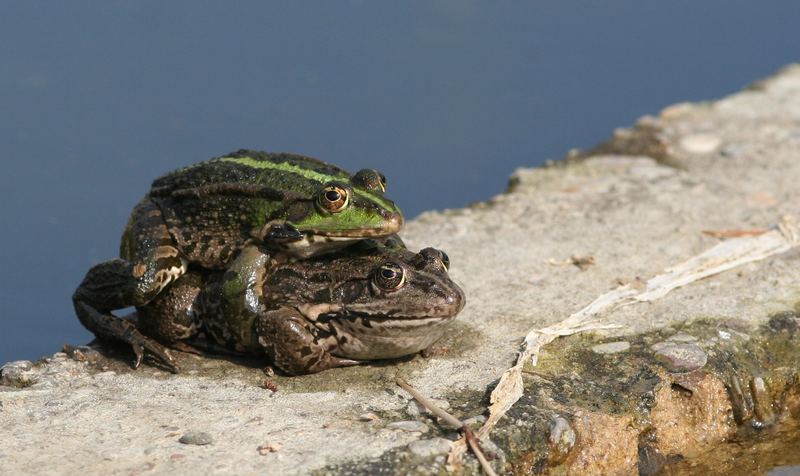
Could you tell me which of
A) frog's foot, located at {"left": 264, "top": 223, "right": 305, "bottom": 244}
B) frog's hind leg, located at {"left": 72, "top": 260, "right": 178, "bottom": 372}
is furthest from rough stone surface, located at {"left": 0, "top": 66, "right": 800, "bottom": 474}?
frog's foot, located at {"left": 264, "top": 223, "right": 305, "bottom": 244}

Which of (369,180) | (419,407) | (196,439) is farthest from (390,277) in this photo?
(196,439)

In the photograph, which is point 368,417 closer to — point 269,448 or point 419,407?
point 419,407

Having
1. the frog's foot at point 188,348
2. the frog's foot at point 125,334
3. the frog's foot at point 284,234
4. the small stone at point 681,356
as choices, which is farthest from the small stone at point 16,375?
the small stone at point 681,356

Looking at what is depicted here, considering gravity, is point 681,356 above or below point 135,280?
below

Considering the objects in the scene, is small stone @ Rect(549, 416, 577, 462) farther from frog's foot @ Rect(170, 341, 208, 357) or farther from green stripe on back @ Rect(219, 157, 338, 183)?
frog's foot @ Rect(170, 341, 208, 357)

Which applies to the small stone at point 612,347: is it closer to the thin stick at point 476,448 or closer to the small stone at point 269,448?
the thin stick at point 476,448

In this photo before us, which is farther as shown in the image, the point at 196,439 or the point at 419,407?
the point at 419,407

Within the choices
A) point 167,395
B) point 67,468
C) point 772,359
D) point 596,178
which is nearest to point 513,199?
point 596,178
